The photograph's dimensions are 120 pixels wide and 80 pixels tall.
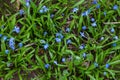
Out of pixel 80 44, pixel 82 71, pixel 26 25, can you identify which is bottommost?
pixel 82 71

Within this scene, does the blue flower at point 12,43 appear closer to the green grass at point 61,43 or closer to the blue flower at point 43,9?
the green grass at point 61,43

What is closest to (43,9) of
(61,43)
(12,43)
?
(61,43)

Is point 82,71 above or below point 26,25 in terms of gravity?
below

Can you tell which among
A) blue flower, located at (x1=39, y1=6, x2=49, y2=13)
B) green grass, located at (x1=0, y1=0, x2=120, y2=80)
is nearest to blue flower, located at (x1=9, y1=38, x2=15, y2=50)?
green grass, located at (x1=0, y1=0, x2=120, y2=80)

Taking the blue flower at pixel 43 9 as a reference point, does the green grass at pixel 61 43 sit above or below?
below

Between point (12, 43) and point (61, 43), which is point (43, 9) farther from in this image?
point (12, 43)

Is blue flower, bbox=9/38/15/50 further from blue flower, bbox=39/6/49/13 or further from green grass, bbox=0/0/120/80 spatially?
blue flower, bbox=39/6/49/13

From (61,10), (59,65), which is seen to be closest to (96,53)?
(59,65)

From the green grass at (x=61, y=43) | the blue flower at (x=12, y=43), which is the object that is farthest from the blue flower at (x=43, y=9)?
the blue flower at (x=12, y=43)

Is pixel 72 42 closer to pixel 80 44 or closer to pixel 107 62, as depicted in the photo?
pixel 80 44
